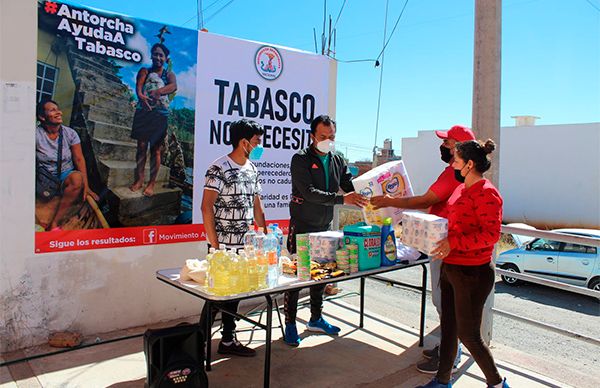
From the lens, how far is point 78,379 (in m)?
3.38

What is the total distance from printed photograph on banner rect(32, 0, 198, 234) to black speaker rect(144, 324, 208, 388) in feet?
5.98

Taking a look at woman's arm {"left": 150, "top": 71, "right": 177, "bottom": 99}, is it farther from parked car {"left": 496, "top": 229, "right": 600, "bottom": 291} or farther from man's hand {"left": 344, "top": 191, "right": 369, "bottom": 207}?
parked car {"left": 496, "top": 229, "right": 600, "bottom": 291}

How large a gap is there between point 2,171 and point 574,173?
26.7 metres

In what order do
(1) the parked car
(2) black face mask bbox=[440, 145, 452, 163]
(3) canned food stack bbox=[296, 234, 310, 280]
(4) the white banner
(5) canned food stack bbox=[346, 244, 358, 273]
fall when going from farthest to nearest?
(1) the parked car
(4) the white banner
(2) black face mask bbox=[440, 145, 452, 163]
(5) canned food stack bbox=[346, 244, 358, 273]
(3) canned food stack bbox=[296, 234, 310, 280]

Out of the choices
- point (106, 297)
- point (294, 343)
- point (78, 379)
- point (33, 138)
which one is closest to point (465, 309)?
point (294, 343)

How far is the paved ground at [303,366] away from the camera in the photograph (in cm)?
340

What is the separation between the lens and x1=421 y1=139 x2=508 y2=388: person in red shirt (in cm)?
274

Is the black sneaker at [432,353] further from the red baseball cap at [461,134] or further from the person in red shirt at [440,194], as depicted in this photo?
the red baseball cap at [461,134]

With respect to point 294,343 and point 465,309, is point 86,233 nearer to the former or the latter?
point 294,343

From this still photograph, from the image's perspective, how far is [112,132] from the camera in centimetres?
423

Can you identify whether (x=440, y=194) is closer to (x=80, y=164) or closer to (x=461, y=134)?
(x=461, y=134)

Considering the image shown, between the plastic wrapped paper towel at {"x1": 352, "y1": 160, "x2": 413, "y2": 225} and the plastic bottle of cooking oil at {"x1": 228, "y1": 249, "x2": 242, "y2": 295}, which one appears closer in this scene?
the plastic bottle of cooking oil at {"x1": 228, "y1": 249, "x2": 242, "y2": 295}

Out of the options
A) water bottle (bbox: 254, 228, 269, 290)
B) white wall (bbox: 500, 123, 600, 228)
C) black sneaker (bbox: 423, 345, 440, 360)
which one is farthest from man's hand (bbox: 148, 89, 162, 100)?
white wall (bbox: 500, 123, 600, 228)

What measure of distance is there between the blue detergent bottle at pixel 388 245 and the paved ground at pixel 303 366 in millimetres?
937
